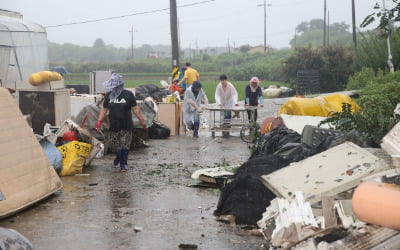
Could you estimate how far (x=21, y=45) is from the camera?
854 inches

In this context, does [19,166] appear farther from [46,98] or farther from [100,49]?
[100,49]

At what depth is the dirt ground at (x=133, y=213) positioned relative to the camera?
7.87 m

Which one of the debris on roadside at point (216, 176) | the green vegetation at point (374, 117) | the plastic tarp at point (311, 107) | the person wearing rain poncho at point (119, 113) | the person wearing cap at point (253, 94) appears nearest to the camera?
the green vegetation at point (374, 117)

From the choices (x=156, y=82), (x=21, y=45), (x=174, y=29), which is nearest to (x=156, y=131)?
(x=21, y=45)

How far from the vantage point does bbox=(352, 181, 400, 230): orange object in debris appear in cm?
604

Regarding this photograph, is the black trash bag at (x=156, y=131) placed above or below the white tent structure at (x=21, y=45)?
below

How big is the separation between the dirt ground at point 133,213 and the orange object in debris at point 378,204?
155 centimetres

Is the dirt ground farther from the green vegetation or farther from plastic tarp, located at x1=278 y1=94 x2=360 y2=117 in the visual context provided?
the green vegetation

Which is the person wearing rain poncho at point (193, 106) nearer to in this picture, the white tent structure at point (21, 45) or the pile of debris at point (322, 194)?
the white tent structure at point (21, 45)

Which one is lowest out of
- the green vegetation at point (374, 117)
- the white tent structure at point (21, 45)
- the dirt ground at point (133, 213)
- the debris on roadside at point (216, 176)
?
the dirt ground at point (133, 213)

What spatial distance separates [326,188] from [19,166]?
172 inches

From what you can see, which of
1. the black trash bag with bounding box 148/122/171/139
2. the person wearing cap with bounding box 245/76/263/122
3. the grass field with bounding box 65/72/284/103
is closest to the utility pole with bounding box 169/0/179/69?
Answer: the grass field with bounding box 65/72/284/103

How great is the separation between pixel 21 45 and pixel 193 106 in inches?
260

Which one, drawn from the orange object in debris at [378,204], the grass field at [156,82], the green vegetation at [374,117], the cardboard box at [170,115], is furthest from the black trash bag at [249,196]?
the grass field at [156,82]
